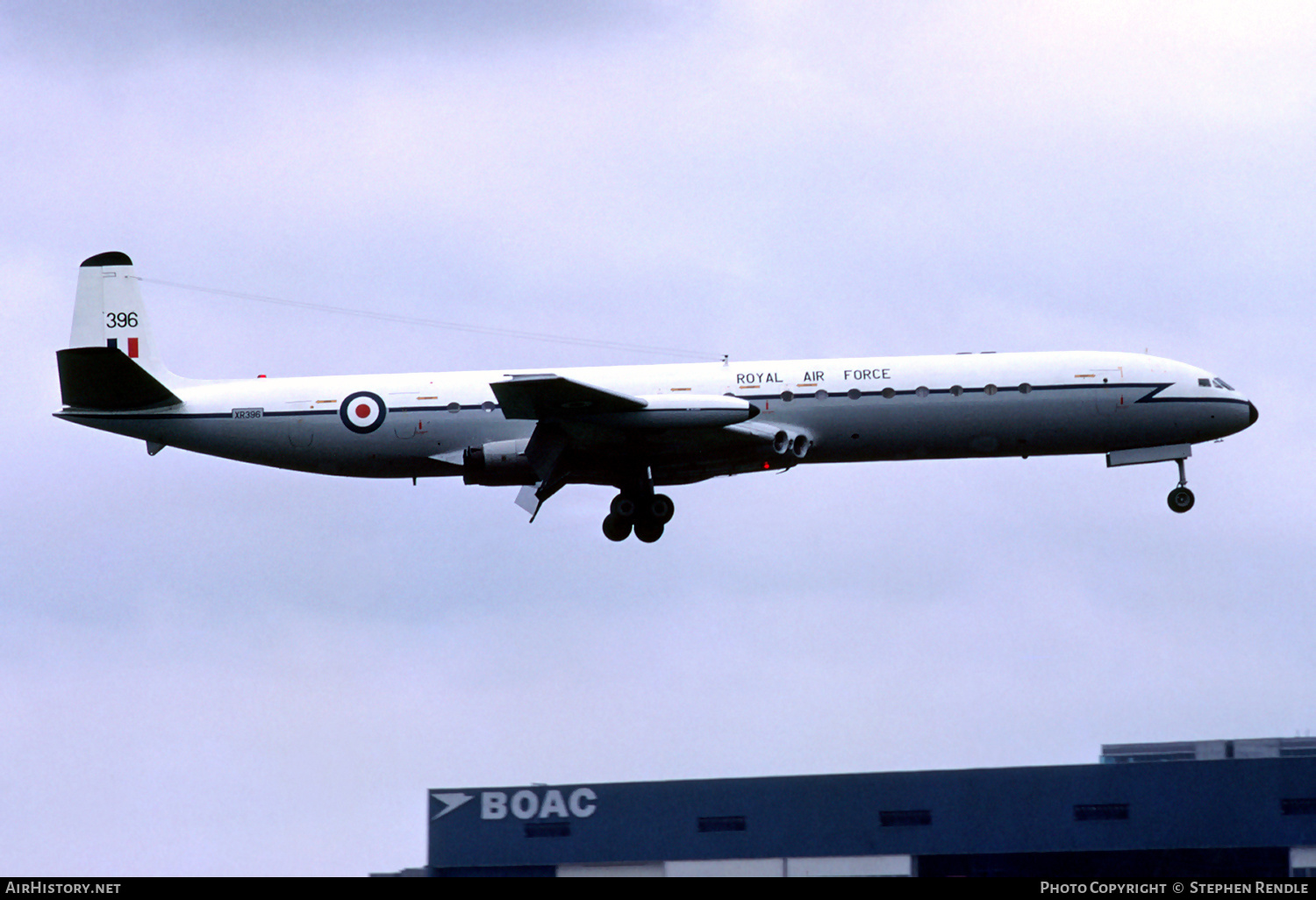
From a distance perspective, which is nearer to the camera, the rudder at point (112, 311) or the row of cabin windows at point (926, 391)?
the row of cabin windows at point (926, 391)

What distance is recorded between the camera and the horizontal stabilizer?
135 ft

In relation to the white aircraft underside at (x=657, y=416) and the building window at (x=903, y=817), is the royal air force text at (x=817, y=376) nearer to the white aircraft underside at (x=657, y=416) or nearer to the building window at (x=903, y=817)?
the white aircraft underside at (x=657, y=416)

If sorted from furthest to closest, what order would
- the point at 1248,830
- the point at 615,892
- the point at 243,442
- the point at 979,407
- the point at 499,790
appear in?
the point at 499,790 → the point at 1248,830 → the point at 243,442 → the point at 979,407 → the point at 615,892

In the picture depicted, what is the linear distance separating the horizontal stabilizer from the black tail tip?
3965mm

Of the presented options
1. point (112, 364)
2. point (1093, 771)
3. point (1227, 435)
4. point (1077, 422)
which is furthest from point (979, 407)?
point (112, 364)

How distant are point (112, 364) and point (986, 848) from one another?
2802 centimetres

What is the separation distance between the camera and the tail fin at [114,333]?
41.8 meters

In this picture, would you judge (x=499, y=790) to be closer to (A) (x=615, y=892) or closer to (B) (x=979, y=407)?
(B) (x=979, y=407)

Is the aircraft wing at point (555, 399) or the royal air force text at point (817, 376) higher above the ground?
the royal air force text at point (817, 376)

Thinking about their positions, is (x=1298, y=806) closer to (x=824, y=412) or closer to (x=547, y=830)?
(x=824, y=412)

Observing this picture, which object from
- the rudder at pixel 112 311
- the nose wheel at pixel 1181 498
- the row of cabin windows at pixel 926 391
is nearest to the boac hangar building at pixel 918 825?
the nose wheel at pixel 1181 498

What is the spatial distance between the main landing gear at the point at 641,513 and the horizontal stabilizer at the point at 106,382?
40.0ft

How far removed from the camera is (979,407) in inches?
1524

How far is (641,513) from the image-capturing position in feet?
134
